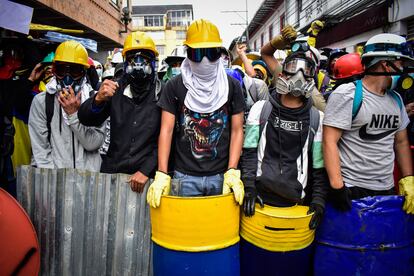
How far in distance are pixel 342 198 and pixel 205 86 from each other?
1229 millimetres

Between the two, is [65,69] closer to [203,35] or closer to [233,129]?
[203,35]

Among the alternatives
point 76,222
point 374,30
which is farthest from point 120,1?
point 76,222

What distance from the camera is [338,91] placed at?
85.4 inches

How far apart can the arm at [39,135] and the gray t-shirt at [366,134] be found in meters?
2.23

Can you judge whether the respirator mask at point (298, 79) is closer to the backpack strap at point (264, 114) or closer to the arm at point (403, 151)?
the backpack strap at point (264, 114)

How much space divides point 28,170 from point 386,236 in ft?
8.57

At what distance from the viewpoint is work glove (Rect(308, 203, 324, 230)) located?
2023mm

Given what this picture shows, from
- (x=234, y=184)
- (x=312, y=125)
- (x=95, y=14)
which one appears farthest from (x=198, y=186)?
(x=95, y=14)

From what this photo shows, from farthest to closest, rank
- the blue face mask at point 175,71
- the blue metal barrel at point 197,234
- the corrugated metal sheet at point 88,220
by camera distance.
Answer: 1. the blue face mask at point 175,71
2. the corrugated metal sheet at point 88,220
3. the blue metal barrel at point 197,234

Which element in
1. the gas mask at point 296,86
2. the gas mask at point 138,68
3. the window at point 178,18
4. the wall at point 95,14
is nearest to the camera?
the gas mask at point 296,86

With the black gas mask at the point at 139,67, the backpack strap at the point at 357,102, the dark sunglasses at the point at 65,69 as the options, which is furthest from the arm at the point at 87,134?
the backpack strap at the point at 357,102

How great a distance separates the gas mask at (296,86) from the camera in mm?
2221

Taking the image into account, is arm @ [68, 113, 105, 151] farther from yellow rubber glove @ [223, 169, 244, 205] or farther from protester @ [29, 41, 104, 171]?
yellow rubber glove @ [223, 169, 244, 205]

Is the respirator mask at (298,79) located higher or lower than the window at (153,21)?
lower
